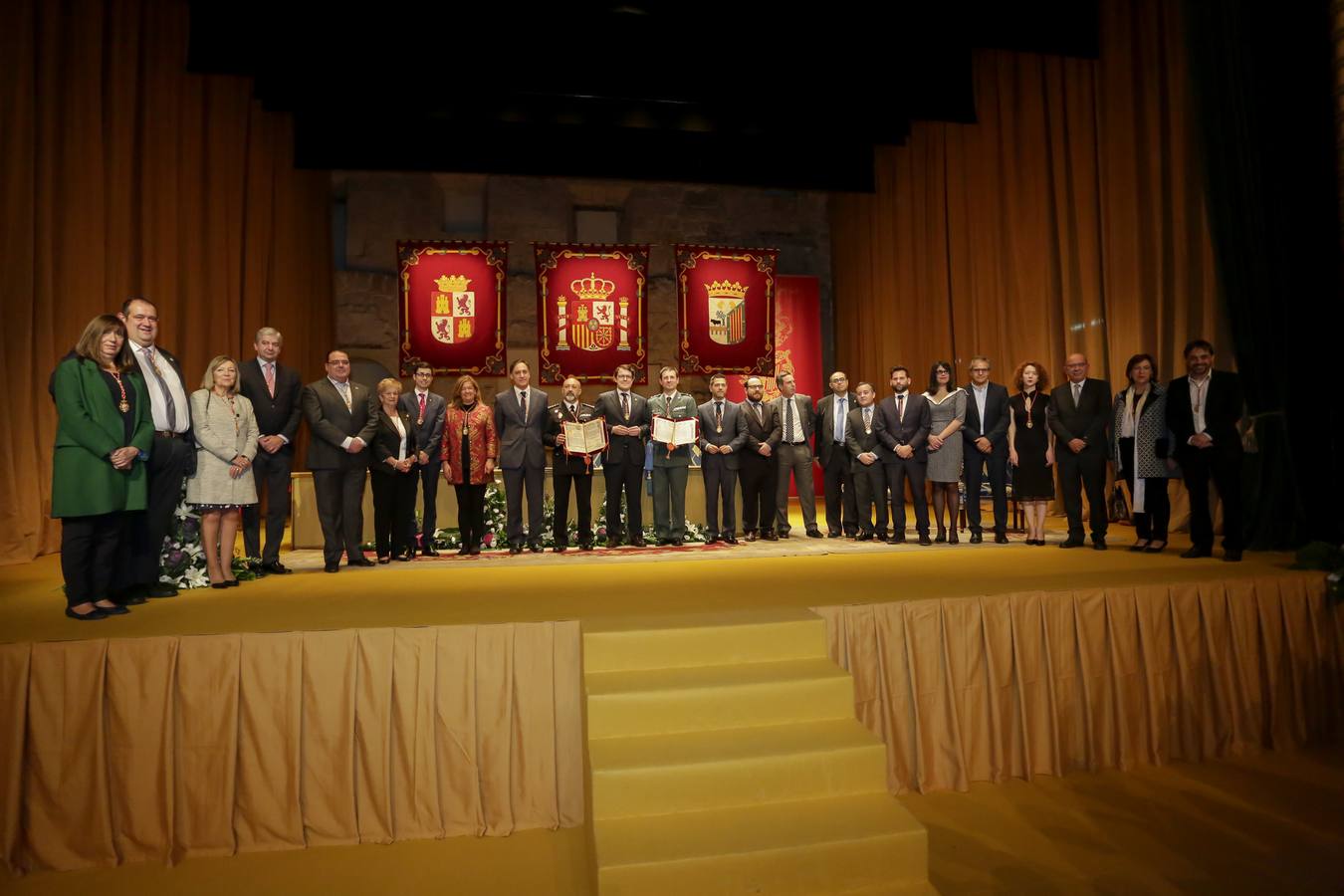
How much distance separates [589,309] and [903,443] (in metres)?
5.09

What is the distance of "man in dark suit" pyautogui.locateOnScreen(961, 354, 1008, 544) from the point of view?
18.0 ft

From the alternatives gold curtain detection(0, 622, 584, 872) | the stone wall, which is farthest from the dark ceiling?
gold curtain detection(0, 622, 584, 872)

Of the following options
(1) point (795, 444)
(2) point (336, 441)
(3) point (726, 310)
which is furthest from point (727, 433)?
(3) point (726, 310)

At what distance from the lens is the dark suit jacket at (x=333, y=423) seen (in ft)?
15.4

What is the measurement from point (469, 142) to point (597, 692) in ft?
25.9

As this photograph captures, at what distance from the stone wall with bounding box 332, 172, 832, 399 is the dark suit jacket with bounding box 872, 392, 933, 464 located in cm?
552

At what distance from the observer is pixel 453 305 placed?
916 cm

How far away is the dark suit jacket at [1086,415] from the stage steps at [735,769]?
3.03 metres

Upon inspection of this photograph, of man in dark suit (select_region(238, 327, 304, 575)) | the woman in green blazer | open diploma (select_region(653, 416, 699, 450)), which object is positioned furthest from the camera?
open diploma (select_region(653, 416, 699, 450))

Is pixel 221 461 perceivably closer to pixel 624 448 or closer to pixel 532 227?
pixel 624 448

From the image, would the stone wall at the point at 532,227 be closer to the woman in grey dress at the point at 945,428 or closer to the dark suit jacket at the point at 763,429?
the dark suit jacket at the point at 763,429

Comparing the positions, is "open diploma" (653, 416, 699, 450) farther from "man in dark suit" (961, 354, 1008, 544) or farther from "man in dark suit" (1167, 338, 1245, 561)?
"man in dark suit" (1167, 338, 1245, 561)

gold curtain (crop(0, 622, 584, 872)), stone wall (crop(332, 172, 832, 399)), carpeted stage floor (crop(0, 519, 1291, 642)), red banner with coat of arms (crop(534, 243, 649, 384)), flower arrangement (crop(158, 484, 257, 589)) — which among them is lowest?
gold curtain (crop(0, 622, 584, 872))

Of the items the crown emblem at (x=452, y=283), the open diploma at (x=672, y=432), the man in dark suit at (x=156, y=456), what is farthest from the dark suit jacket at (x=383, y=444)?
the crown emblem at (x=452, y=283)
